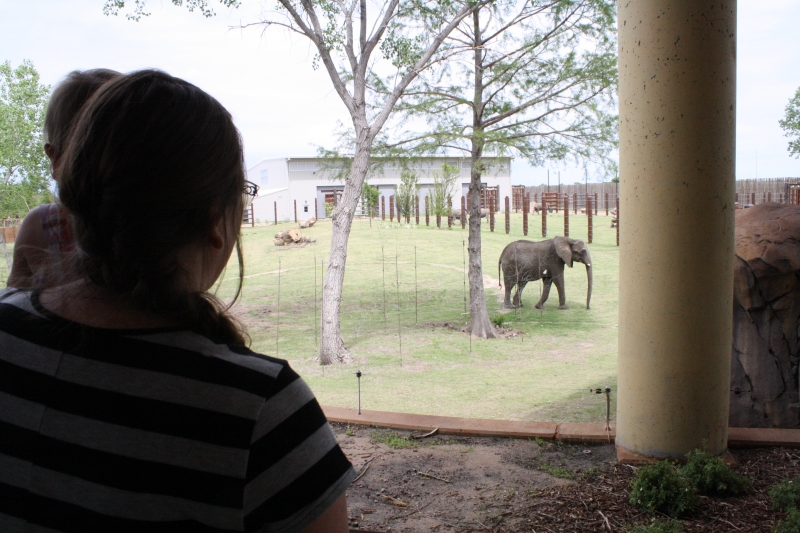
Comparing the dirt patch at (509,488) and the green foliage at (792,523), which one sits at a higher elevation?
the green foliage at (792,523)

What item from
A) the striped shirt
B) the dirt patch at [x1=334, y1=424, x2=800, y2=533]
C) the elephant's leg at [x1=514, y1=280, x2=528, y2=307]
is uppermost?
the striped shirt

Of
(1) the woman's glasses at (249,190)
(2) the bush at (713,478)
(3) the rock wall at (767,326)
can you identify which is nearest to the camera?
(1) the woman's glasses at (249,190)

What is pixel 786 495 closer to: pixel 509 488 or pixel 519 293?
pixel 509 488

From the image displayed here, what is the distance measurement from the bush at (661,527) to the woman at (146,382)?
4.92 feet

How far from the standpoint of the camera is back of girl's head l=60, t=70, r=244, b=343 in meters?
0.65

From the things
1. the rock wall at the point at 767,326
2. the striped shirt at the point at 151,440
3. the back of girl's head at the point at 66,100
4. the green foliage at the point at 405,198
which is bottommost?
the rock wall at the point at 767,326

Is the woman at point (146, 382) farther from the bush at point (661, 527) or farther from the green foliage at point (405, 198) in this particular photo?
the green foliage at point (405, 198)

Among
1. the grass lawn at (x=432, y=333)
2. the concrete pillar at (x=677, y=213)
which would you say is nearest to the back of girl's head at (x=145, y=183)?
the grass lawn at (x=432, y=333)

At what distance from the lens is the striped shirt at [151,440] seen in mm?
620

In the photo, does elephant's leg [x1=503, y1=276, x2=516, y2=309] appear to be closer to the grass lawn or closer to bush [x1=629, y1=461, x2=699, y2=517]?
the grass lawn

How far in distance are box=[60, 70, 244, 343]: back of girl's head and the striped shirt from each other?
6cm

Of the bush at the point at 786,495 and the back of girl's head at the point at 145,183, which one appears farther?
the bush at the point at 786,495

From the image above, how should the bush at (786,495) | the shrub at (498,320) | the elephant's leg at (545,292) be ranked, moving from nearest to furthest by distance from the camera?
the bush at (786,495)
the shrub at (498,320)
the elephant's leg at (545,292)

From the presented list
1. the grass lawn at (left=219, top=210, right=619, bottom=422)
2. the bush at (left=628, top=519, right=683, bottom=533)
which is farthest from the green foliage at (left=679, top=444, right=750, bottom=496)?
the grass lawn at (left=219, top=210, right=619, bottom=422)
